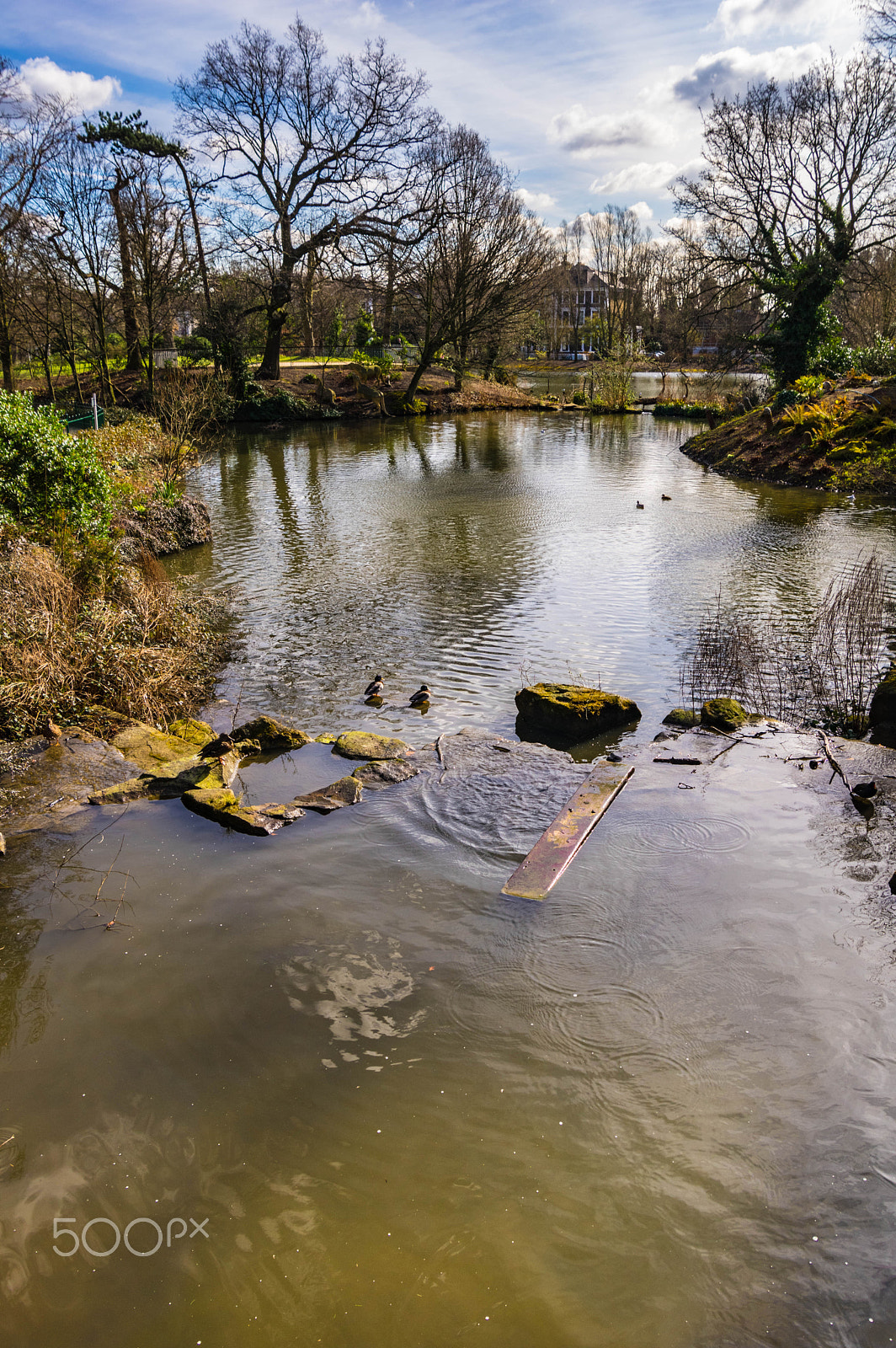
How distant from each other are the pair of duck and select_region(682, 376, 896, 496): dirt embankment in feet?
49.3

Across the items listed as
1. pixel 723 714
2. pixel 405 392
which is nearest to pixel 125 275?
pixel 405 392

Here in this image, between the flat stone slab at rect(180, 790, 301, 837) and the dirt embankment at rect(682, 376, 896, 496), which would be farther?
the dirt embankment at rect(682, 376, 896, 496)

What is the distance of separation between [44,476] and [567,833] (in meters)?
8.57

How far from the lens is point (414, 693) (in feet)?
27.3

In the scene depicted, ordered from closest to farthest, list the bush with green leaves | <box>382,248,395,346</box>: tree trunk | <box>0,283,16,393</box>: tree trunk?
the bush with green leaves, <box>0,283,16,393</box>: tree trunk, <box>382,248,395,346</box>: tree trunk

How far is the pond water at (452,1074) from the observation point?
8.61ft

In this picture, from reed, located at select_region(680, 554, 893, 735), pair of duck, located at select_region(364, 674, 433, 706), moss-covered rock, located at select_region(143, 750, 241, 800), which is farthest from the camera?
pair of duck, located at select_region(364, 674, 433, 706)

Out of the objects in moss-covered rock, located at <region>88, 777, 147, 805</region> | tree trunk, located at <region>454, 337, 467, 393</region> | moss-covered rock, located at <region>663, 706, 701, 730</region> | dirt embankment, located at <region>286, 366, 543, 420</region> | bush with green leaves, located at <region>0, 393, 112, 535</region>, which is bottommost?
moss-covered rock, located at <region>88, 777, 147, 805</region>

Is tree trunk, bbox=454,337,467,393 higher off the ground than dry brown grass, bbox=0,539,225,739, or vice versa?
tree trunk, bbox=454,337,467,393

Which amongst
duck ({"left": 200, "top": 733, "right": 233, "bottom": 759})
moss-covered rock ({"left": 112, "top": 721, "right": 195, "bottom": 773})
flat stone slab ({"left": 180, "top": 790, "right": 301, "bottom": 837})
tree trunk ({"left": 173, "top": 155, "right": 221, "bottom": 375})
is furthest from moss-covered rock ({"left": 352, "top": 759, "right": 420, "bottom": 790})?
tree trunk ({"left": 173, "top": 155, "right": 221, "bottom": 375})

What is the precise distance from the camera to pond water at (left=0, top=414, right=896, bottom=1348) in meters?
2.62

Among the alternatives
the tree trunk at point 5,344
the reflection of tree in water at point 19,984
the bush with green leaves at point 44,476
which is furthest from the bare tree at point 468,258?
the reflection of tree in water at point 19,984

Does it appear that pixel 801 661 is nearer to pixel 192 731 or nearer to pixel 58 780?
pixel 192 731

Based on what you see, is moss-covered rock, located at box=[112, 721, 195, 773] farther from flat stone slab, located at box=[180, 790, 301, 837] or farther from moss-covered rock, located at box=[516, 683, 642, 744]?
moss-covered rock, located at box=[516, 683, 642, 744]
